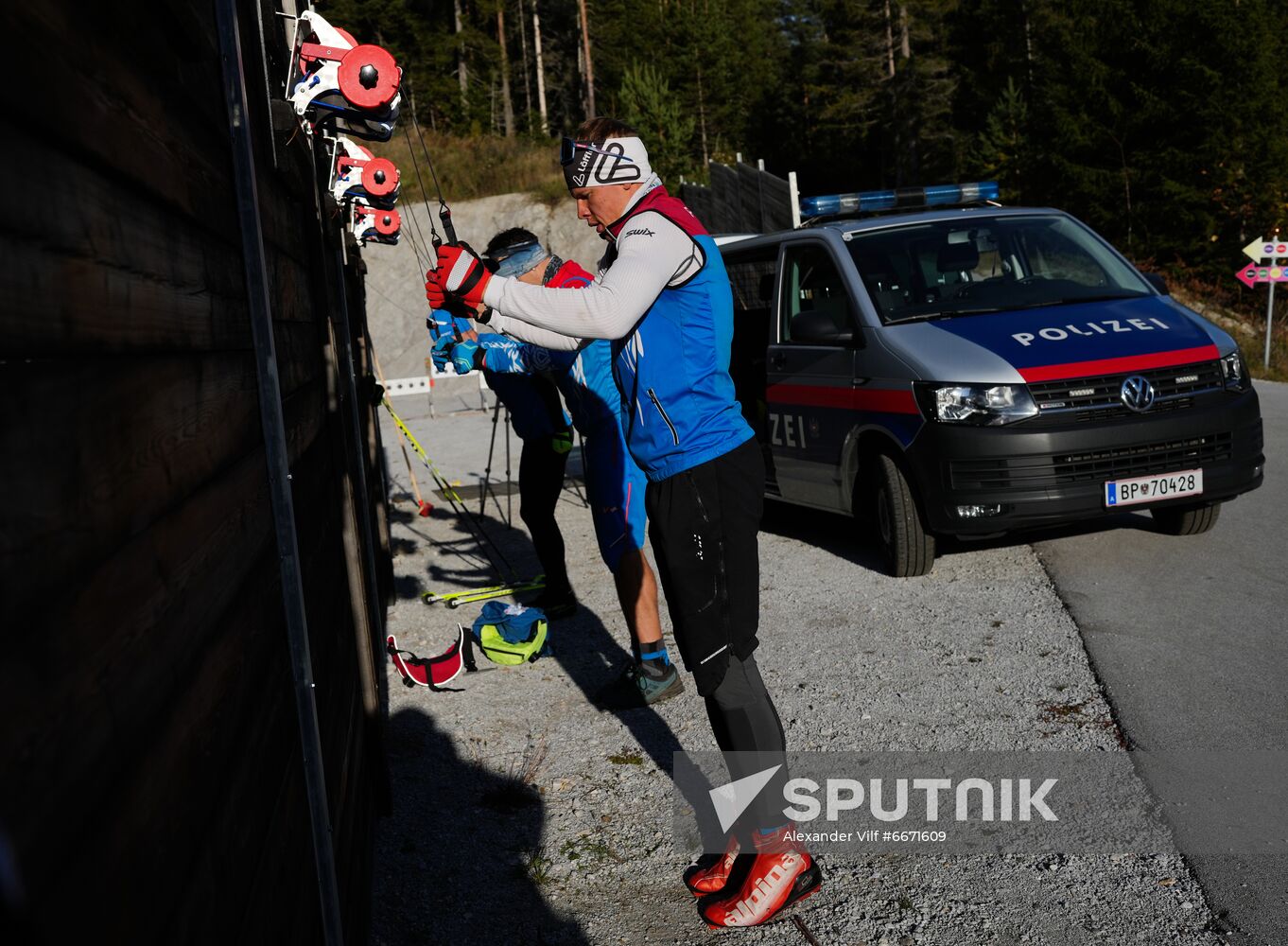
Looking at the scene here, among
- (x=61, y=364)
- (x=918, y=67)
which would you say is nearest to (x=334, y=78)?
(x=61, y=364)

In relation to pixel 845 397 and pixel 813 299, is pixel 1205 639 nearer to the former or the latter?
pixel 845 397

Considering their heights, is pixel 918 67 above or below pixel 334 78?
above

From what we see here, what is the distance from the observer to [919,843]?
3631mm

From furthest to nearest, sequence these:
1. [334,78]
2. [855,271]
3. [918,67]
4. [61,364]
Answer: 1. [918,67]
2. [855,271]
3. [334,78]
4. [61,364]

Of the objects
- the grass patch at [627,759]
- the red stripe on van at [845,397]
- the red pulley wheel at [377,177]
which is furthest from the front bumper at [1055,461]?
the red pulley wheel at [377,177]

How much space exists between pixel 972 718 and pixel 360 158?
319 cm

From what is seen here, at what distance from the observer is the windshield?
6.82 metres

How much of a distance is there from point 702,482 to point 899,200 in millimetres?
6500

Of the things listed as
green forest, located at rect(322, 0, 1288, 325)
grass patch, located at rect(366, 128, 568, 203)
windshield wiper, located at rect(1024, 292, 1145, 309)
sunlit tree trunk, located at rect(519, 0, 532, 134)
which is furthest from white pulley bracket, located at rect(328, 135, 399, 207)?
sunlit tree trunk, located at rect(519, 0, 532, 134)

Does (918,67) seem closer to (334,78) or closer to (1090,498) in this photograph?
(1090,498)

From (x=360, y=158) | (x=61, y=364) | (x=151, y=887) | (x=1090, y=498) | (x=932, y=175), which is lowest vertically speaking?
(x=1090, y=498)

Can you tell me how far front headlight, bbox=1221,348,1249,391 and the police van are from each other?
0.01 meters

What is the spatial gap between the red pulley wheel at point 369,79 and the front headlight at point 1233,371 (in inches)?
197

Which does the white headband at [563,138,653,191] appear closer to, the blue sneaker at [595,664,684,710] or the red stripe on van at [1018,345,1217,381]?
the blue sneaker at [595,664,684,710]
